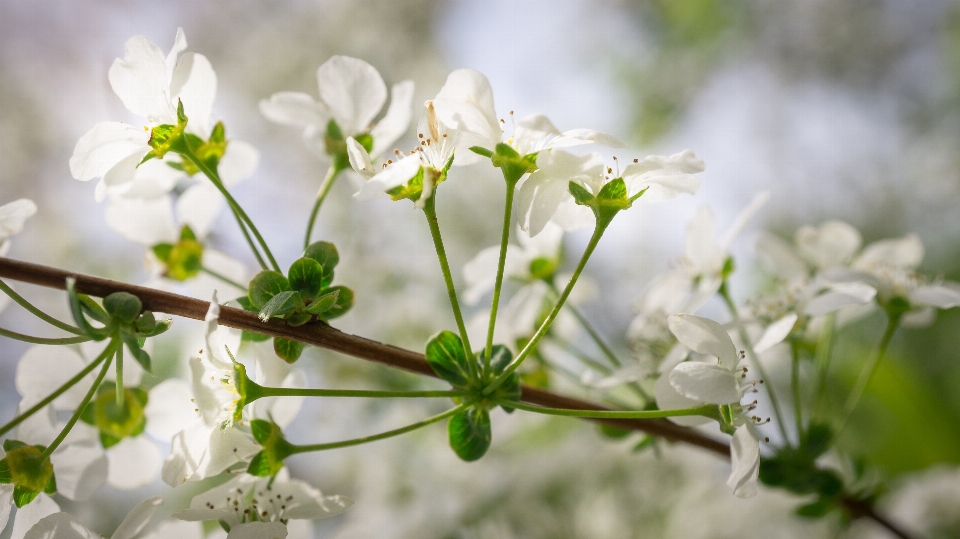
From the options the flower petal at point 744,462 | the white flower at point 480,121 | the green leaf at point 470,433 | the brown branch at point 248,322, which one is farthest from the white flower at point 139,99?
the flower petal at point 744,462

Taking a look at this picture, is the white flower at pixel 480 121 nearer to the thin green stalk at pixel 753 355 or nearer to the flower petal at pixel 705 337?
the flower petal at pixel 705 337

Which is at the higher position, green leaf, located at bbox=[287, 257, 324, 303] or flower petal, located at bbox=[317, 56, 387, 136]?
flower petal, located at bbox=[317, 56, 387, 136]

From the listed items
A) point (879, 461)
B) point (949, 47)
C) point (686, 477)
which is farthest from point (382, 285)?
point (949, 47)

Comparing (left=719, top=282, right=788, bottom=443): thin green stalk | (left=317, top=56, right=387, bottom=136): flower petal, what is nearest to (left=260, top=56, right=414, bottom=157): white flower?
(left=317, top=56, right=387, bottom=136): flower petal

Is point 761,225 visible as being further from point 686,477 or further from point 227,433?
point 227,433

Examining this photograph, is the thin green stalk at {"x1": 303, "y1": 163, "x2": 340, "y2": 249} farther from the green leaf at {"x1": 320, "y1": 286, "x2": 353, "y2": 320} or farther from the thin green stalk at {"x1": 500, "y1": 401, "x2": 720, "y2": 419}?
the thin green stalk at {"x1": 500, "y1": 401, "x2": 720, "y2": 419}

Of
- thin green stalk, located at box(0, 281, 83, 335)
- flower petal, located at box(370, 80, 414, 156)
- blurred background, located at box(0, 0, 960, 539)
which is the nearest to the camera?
thin green stalk, located at box(0, 281, 83, 335)

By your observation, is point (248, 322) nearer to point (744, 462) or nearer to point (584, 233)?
point (744, 462)
